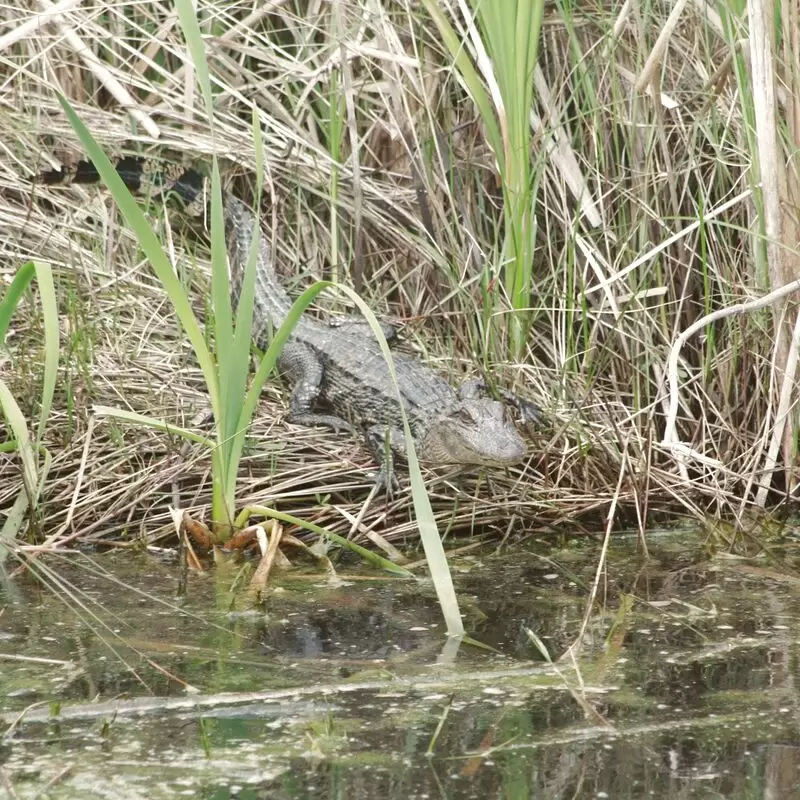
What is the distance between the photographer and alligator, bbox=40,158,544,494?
3.95 m

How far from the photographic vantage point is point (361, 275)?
16.2 ft

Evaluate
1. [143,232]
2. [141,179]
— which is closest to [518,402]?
[143,232]

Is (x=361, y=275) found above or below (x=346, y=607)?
above

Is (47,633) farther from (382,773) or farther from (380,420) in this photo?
(380,420)

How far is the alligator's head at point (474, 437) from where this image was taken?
3807mm

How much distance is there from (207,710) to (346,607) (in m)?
0.75

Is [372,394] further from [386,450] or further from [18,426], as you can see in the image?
[18,426]

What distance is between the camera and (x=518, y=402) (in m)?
4.16

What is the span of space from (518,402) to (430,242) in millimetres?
1027

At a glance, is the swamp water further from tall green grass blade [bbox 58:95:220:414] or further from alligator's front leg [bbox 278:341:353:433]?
alligator's front leg [bbox 278:341:353:433]

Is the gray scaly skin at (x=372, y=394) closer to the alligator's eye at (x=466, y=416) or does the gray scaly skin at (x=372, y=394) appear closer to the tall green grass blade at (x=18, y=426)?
the alligator's eye at (x=466, y=416)

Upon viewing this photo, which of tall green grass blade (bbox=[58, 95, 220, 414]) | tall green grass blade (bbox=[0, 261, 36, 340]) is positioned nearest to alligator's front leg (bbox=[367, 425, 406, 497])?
tall green grass blade (bbox=[58, 95, 220, 414])

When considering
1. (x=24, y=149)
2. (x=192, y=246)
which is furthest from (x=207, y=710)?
(x=24, y=149)

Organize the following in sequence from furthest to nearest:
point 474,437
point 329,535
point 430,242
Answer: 1. point 430,242
2. point 474,437
3. point 329,535
